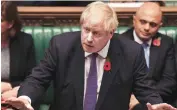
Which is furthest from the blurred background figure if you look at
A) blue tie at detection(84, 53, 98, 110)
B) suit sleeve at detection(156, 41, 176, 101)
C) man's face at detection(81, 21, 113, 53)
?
suit sleeve at detection(156, 41, 176, 101)

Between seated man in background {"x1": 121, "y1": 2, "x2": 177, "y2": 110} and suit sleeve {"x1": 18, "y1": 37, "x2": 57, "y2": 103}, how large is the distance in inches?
32.9

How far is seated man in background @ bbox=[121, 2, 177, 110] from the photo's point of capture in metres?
2.79

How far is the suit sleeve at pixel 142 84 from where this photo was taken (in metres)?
2.12

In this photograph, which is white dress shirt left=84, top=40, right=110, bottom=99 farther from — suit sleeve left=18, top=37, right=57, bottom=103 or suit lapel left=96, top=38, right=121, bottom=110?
suit sleeve left=18, top=37, right=57, bottom=103

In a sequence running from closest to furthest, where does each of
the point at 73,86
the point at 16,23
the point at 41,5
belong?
the point at 73,86
the point at 16,23
the point at 41,5

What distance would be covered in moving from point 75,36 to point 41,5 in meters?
1.33

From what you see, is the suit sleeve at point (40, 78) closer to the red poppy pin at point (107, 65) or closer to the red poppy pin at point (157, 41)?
the red poppy pin at point (107, 65)

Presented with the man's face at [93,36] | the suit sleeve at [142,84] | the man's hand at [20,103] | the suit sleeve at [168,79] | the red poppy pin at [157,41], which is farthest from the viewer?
the red poppy pin at [157,41]

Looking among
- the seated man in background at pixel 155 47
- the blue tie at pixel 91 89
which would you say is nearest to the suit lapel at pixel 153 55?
the seated man in background at pixel 155 47

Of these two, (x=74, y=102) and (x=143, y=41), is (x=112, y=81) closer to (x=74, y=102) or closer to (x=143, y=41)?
(x=74, y=102)

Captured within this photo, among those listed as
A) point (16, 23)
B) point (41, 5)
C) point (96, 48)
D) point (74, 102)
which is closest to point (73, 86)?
point (74, 102)

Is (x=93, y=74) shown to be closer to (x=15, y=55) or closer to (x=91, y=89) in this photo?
(x=91, y=89)

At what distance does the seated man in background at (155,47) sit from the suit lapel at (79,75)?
29.4 inches

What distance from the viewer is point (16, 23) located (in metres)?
2.65
